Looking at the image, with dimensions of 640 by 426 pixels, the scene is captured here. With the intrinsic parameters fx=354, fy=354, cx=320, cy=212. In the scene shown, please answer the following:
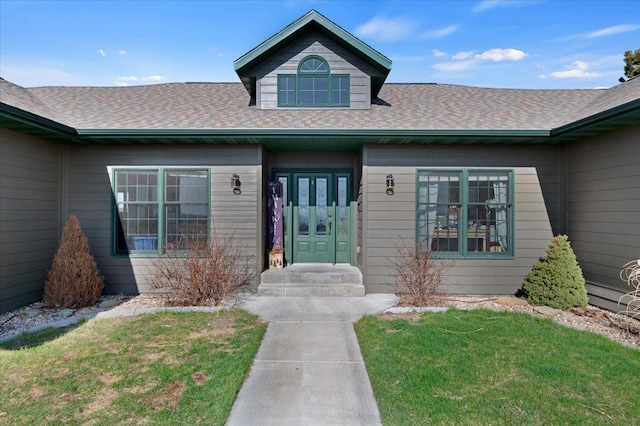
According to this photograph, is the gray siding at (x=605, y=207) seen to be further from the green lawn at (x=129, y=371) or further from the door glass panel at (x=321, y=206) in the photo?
the green lawn at (x=129, y=371)

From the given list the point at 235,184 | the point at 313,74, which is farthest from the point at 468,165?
the point at 235,184

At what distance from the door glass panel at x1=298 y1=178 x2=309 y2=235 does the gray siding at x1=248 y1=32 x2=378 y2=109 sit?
1.81 meters

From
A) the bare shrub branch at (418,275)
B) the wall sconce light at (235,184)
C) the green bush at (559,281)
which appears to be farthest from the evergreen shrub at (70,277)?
the green bush at (559,281)

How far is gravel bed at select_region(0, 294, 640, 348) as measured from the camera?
16.0 feet

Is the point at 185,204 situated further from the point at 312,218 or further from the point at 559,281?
the point at 559,281

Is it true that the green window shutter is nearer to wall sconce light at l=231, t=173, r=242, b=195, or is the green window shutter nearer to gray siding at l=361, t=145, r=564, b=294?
gray siding at l=361, t=145, r=564, b=294

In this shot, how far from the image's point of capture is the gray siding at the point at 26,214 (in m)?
5.67

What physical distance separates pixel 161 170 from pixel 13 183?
7.42 ft

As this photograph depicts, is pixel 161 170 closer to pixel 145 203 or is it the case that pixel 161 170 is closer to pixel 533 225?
pixel 145 203

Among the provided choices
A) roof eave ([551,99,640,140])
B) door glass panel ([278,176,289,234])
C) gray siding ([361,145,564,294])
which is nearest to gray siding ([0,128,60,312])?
door glass panel ([278,176,289,234])

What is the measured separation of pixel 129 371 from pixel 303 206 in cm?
511

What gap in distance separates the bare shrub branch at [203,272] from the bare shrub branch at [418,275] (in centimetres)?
287

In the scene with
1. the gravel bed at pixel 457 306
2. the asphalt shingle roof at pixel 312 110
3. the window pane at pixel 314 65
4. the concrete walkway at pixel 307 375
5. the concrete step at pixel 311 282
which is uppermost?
the window pane at pixel 314 65

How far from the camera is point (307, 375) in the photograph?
3652 mm
